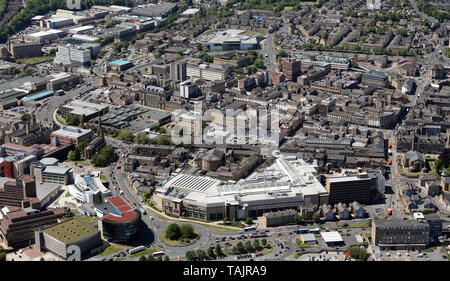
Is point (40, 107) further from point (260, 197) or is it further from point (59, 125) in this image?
point (260, 197)

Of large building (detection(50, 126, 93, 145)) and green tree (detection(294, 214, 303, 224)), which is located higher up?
large building (detection(50, 126, 93, 145))

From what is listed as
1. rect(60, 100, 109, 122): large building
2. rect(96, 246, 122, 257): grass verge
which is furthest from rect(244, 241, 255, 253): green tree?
rect(60, 100, 109, 122): large building

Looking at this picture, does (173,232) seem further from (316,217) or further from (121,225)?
(316,217)

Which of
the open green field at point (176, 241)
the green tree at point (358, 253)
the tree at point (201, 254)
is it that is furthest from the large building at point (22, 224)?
the green tree at point (358, 253)

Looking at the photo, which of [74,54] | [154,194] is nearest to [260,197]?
[154,194]

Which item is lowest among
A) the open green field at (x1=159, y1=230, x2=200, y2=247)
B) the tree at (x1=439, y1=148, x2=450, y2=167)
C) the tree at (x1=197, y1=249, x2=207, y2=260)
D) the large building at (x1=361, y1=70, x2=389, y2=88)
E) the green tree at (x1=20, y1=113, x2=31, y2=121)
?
the open green field at (x1=159, y1=230, x2=200, y2=247)

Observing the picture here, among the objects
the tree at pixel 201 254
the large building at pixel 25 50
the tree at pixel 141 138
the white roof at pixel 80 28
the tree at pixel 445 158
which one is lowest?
the tree at pixel 201 254

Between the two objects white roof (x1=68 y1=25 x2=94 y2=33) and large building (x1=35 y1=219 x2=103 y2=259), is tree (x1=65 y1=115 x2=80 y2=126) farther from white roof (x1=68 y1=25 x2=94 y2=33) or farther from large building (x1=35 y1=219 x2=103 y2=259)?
white roof (x1=68 y1=25 x2=94 y2=33)

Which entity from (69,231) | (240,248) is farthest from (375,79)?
(69,231)

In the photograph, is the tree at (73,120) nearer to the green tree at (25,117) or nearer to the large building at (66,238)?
the green tree at (25,117)
